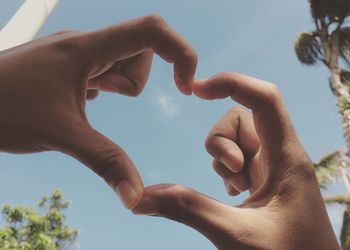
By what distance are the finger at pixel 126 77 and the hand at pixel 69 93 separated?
26 cm

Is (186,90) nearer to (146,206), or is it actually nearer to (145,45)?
(145,45)

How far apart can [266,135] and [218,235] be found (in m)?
0.37

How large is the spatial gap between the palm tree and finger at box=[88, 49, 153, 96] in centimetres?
925

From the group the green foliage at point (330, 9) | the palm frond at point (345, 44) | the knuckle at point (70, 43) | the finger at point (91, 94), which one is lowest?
the finger at point (91, 94)

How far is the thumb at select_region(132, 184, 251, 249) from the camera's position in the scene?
0.94 m

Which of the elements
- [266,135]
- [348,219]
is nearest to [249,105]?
[266,135]

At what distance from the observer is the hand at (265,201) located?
96 centimetres

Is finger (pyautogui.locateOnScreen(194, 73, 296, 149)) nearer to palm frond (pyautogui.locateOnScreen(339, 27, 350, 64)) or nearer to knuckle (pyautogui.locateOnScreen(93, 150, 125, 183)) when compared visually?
knuckle (pyautogui.locateOnScreen(93, 150, 125, 183))

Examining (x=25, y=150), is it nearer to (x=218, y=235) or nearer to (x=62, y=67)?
(x=62, y=67)

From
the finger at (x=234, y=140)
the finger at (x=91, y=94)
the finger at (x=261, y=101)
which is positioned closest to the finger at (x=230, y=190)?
the finger at (x=234, y=140)

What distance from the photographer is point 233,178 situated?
1.57 meters

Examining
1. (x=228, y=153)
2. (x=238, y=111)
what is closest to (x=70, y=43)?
(x=228, y=153)

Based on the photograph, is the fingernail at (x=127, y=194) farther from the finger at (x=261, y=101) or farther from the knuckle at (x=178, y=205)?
the finger at (x=261, y=101)

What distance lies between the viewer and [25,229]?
51.1 ft
